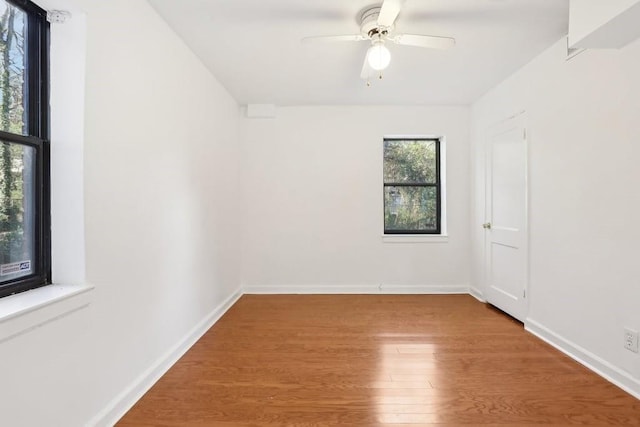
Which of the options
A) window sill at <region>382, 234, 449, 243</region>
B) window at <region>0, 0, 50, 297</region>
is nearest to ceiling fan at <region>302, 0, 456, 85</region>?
window at <region>0, 0, 50, 297</region>

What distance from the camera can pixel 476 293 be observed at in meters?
3.86

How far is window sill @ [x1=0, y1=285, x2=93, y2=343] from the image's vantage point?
44.4 inches

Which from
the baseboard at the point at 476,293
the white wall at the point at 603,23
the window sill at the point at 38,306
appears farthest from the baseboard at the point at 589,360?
the window sill at the point at 38,306

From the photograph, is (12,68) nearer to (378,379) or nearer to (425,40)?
(425,40)

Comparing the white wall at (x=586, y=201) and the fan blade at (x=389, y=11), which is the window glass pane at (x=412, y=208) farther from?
the fan blade at (x=389, y=11)

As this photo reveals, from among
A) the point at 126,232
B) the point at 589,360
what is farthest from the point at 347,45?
the point at 589,360

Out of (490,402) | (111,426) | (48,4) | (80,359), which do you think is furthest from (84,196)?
(490,402)

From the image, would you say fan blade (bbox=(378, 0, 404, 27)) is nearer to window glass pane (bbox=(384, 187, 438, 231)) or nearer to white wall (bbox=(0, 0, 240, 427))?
white wall (bbox=(0, 0, 240, 427))

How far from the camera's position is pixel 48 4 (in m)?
1.41

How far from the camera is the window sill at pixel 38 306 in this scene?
1.13 metres

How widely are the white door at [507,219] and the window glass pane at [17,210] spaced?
3502 mm

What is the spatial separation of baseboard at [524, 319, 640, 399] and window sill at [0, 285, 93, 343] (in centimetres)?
305

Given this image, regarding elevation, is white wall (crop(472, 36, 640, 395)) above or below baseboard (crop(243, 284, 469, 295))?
above

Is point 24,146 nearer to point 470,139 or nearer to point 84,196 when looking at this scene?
point 84,196
